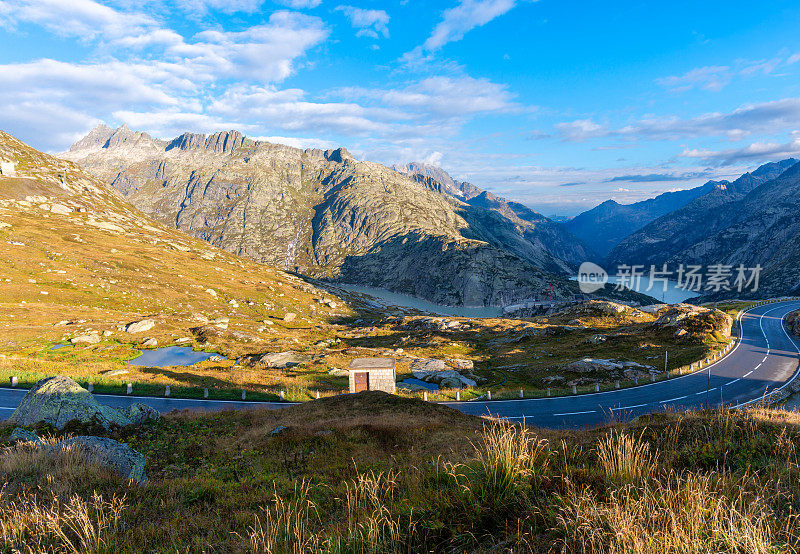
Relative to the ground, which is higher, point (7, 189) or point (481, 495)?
point (7, 189)

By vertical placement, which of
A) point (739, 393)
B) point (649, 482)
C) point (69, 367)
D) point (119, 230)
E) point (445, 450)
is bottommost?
point (739, 393)

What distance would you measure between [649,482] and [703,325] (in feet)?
243

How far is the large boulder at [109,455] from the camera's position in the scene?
8.86m

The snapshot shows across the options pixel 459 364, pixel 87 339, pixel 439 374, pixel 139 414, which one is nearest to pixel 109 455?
pixel 139 414

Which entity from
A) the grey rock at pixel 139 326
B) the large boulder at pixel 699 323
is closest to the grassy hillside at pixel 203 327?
the grey rock at pixel 139 326

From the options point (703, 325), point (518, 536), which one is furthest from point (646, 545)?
point (703, 325)

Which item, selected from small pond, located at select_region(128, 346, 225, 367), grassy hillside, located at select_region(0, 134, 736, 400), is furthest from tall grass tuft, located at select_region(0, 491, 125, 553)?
small pond, located at select_region(128, 346, 225, 367)

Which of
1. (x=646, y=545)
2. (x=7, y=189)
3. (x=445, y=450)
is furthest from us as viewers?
(x=7, y=189)

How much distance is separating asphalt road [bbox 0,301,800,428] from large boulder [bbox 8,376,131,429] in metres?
Answer: 10.2

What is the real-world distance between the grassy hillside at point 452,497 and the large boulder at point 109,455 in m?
0.58

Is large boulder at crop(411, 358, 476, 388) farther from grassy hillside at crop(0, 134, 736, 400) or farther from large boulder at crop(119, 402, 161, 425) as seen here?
large boulder at crop(119, 402, 161, 425)

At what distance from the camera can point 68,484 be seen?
7.18 m

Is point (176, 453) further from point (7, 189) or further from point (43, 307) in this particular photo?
point (7, 189)

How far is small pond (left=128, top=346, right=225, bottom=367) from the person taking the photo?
47656 millimetres
